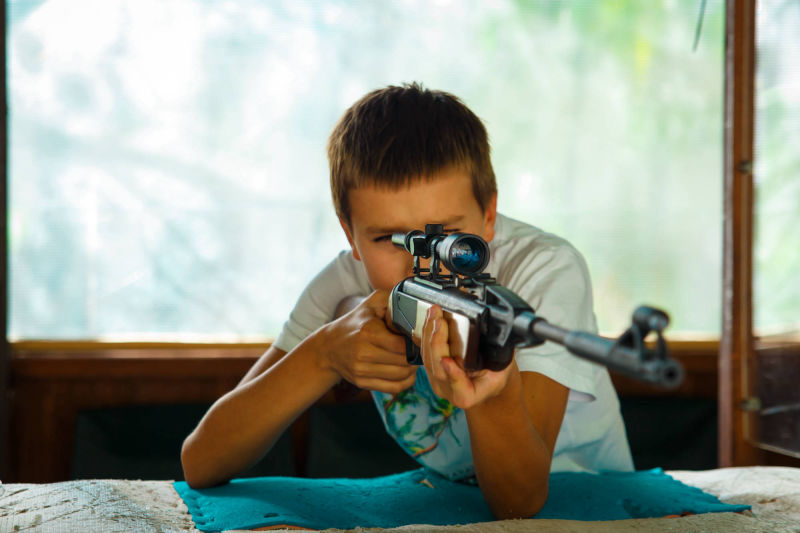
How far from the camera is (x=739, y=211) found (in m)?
1.91

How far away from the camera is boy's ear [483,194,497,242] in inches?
44.0

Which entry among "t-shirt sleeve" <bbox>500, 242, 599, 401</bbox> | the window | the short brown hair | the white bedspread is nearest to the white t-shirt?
"t-shirt sleeve" <bbox>500, 242, 599, 401</bbox>

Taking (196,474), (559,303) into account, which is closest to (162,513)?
(196,474)

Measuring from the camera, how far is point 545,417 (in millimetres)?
976

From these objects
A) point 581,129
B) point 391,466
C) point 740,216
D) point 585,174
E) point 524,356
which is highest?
point 581,129

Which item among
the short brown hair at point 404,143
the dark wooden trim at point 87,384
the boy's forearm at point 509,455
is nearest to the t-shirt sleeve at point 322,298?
the short brown hair at point 404,143

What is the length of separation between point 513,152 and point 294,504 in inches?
63.2

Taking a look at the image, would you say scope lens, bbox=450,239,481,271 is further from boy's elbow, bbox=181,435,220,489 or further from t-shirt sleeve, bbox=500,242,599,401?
boy's elbow, bbox=181,435,220,489

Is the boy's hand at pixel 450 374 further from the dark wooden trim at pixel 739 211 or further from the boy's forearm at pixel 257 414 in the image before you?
the dark wooden trim at pixel 739 211

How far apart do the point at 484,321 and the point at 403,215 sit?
0.39 meters

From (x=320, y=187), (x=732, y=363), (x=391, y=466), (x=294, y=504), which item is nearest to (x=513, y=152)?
(x=320, y=187)

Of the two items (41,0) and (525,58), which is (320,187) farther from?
(41,0)

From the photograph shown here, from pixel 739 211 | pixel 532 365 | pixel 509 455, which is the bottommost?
pixel 509 455

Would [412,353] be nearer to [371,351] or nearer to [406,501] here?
[371,351]
